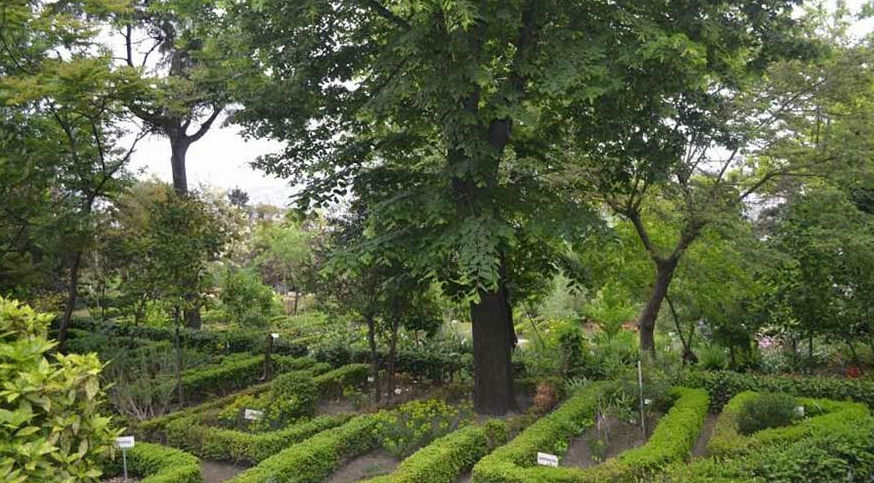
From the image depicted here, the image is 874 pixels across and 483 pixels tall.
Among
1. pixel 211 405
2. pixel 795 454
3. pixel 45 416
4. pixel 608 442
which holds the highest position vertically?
pixel 45 416

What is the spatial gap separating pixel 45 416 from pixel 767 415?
7.20m

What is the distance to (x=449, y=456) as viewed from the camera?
6633 mm

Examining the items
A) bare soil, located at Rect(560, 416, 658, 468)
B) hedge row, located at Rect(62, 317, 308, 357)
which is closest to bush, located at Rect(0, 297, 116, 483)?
bare soil, located at Rect(560, 416, 658, 468)

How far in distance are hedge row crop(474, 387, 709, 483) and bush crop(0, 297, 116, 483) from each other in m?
3.61

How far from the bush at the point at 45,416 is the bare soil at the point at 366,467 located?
11.3 feet

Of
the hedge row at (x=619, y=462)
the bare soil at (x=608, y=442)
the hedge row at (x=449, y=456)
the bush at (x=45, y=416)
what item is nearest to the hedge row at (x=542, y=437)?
the hedge row at (x=619, y=462)

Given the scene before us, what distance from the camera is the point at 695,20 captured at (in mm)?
6766

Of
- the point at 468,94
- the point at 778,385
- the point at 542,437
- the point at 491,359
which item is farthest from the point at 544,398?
the point at 468,94

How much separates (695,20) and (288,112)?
16.7ft

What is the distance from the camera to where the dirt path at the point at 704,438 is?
7.39m

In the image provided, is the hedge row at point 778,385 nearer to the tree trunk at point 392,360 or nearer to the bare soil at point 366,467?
the tree trunk at point 392,360

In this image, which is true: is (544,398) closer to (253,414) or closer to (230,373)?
(253,414)

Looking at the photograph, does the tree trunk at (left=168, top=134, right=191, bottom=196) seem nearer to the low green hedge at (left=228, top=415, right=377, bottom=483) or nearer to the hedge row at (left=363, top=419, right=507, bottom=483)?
the low green hedge at (left=228, top=415, right=377, bottom=483)

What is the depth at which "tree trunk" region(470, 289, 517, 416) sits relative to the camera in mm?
8648
